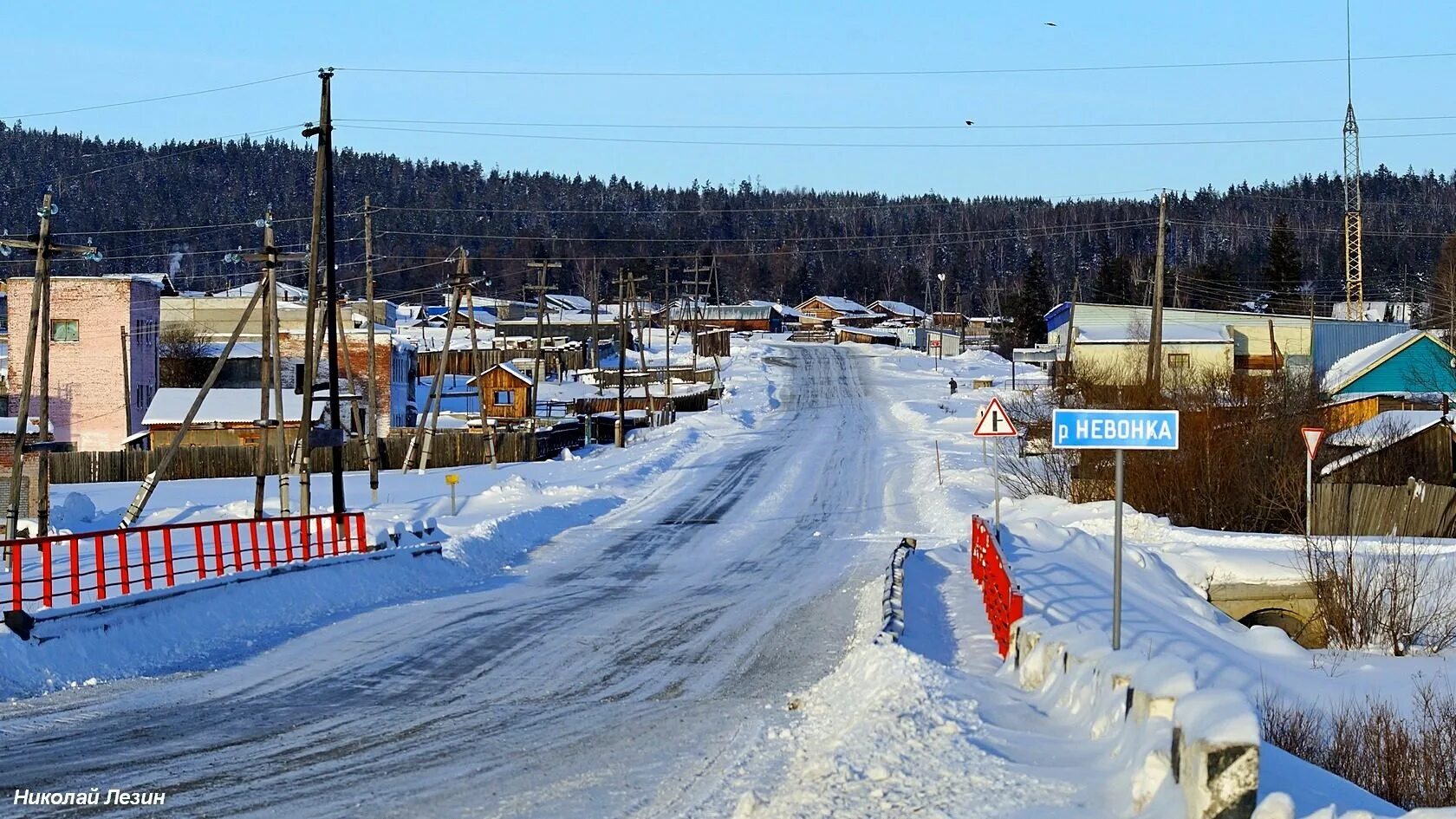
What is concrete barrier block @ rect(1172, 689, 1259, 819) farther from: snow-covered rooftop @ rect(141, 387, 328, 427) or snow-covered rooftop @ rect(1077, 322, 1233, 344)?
snow-covered rooftop @ rect(1077, 322, 1233, 344)

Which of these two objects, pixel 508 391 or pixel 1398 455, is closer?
pixel 1398 455

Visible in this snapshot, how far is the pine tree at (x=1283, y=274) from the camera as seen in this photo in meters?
128

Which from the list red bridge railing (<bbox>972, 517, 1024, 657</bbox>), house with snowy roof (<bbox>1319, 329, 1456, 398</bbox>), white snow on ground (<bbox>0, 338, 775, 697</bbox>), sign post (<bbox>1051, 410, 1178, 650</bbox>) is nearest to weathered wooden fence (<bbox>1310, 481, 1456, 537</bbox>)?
red bridge railing (<bbox>972, 517, 1024, 657</bbox>)

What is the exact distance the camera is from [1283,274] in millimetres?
130625

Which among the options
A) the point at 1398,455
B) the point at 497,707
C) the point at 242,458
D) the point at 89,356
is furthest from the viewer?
the point at 89,356

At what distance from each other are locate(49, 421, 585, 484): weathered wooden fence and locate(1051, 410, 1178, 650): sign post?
154ft

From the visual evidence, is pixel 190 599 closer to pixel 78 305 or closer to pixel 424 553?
pixel 424 553

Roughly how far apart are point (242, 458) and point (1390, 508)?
153ft

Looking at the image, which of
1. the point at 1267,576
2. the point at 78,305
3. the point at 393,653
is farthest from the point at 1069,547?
the point at 78,305

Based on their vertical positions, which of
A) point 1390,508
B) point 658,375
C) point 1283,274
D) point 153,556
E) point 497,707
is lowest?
point 153,556

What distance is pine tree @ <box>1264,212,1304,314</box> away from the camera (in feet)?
420

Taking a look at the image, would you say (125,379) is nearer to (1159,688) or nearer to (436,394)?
(436,394)

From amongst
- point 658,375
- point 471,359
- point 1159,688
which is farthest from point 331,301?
point 471,359

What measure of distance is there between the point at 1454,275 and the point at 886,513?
7532 cm
